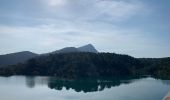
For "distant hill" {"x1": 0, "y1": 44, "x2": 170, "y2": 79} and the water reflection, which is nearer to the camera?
the water reflection

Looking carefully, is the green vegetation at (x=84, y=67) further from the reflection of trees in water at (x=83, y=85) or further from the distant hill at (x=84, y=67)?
the reflection of trees in water at (x=83, y=85)

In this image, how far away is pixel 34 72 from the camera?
137 m

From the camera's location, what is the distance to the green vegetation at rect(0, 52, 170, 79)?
442 feet

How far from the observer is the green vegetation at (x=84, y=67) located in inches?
5300

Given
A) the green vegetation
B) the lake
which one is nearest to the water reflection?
the lake

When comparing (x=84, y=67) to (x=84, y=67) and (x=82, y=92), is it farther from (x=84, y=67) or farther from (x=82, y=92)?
(x=82, y=92)

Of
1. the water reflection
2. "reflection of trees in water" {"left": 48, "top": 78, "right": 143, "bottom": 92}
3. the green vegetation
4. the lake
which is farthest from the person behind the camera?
the green vegetation

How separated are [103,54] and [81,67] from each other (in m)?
26.3

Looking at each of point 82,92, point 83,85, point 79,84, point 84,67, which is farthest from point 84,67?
point 82,92

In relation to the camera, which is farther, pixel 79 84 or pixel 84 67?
pixel 84 67

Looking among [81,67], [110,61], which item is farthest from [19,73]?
[110,61]

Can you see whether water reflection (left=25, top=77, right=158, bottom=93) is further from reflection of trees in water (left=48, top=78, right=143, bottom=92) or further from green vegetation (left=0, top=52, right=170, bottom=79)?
green vegetation (left=0, top=52, right=170, bottom=79)

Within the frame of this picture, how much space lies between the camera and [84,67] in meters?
136

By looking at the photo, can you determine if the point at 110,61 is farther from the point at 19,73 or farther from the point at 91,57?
the point at 19,73
